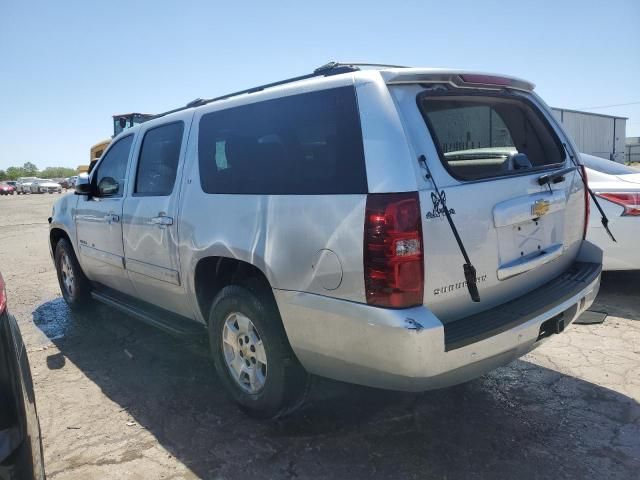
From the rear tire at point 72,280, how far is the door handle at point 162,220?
2.17 m

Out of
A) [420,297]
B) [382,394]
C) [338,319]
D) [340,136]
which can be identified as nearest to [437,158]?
[340,136]

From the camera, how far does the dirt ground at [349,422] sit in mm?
2643

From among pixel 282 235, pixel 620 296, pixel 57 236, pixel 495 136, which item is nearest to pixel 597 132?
pixel 620 296

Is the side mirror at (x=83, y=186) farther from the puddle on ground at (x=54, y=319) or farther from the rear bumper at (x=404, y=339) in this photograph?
the rear bumper at (x=404, y=339)

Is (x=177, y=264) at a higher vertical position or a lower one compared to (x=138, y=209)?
lower

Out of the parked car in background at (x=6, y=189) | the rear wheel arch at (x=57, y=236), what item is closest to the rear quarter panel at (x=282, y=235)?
the rear wheel arch at (x=57, y=236)

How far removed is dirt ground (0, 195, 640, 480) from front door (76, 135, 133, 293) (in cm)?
72

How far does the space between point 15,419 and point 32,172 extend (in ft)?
374

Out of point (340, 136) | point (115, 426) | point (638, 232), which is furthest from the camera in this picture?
point (638, 232)

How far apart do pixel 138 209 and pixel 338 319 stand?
2191 millimetres

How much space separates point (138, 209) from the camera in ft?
12.8

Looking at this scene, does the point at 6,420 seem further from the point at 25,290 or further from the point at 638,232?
the point at 25,290

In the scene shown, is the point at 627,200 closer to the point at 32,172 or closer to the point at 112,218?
the point at 112,218

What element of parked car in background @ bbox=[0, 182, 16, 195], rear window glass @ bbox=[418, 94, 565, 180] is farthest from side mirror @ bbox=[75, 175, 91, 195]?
parked car in background @ bbox=[0, 182, 16, 195]
